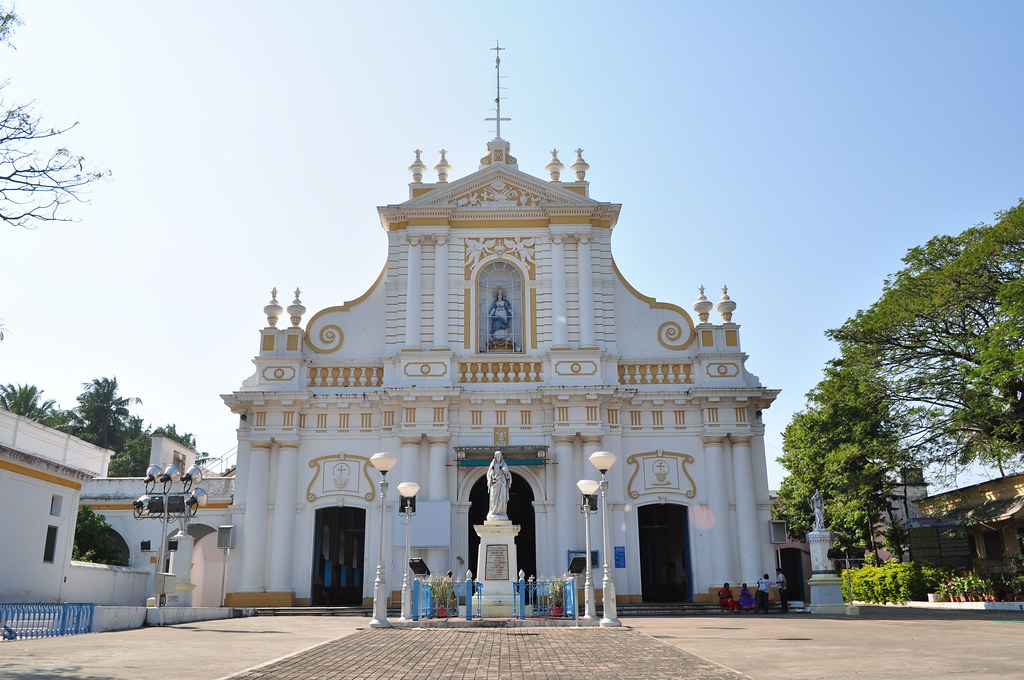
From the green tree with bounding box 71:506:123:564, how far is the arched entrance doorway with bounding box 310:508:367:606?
758 centimetres

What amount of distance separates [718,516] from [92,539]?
20.5 m

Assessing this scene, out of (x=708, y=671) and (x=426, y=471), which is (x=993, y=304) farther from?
(x=708, y=671)

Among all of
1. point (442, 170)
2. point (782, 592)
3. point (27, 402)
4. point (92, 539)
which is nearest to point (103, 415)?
point (27, 402)

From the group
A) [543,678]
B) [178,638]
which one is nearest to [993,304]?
[543,678]

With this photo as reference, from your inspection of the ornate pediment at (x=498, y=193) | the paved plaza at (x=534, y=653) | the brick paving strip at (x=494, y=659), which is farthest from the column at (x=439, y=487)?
the brick paving strip at (x=494, y=659)

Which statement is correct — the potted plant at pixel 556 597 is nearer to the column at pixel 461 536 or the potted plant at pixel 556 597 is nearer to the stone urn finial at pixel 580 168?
the column at pixel 461 536

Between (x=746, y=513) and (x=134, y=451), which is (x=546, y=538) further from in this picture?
(x=134, y=451)

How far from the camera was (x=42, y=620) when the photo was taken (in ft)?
45.7

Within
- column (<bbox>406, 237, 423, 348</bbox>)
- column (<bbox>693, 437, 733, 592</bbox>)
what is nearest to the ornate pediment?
column (<bbox>406, 237, 423, 348</bbox>)

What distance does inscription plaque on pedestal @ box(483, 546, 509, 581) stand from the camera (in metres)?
19.0

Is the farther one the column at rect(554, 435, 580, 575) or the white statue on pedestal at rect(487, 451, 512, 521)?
the column at rect(554, 435, 580, 575)

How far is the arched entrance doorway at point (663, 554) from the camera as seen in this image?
92.5 ft

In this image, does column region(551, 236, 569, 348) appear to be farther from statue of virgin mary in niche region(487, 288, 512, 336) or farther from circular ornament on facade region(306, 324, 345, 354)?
circular ornament on facade region(306, 324, 345, 354)

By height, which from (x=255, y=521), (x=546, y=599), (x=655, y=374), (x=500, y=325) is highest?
(x=500, y=325)
